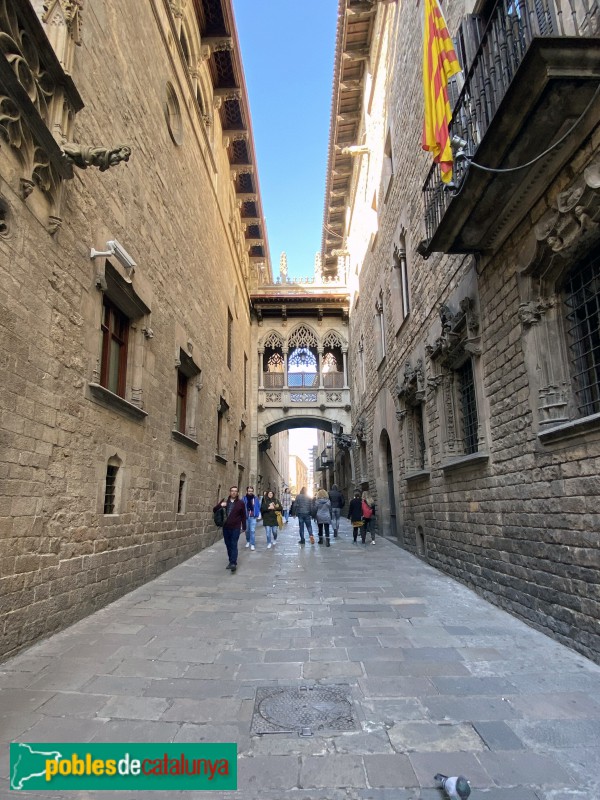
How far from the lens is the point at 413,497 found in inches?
418

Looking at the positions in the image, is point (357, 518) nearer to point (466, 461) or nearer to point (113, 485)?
point (466, 461)

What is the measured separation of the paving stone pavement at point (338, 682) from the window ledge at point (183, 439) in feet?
12.5

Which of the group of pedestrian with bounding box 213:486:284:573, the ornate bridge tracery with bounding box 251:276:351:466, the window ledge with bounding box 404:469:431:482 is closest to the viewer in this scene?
the group of pedestrian with bounding box 213:486:284:573

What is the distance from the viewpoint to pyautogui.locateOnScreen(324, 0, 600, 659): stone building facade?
4191mm

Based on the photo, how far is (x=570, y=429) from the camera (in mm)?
4371

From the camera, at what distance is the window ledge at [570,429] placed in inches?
159

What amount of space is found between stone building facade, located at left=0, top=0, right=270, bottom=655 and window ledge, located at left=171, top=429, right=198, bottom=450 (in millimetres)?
42

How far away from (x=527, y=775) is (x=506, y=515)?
354 cm

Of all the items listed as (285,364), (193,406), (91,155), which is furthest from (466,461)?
(285,364)

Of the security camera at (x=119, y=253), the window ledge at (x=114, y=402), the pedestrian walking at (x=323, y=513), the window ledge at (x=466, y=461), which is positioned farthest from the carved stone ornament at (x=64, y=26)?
the pedestrian walking at (x=323, y=513)

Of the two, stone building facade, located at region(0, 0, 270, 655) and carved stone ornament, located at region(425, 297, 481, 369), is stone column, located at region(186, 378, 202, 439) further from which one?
carved stone ornament, located at region(425, 297, 481, 369)

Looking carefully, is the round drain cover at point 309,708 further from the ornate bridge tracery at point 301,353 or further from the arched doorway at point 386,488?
the ornate bridge tracery at point 301,353

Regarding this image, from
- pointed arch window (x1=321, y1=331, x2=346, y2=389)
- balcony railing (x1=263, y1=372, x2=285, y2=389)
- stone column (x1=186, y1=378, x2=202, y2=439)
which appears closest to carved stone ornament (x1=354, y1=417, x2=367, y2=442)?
pointed arch window (x1=321, y1=331, x2=346, y2=389)

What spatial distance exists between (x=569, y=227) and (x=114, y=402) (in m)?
5.52
